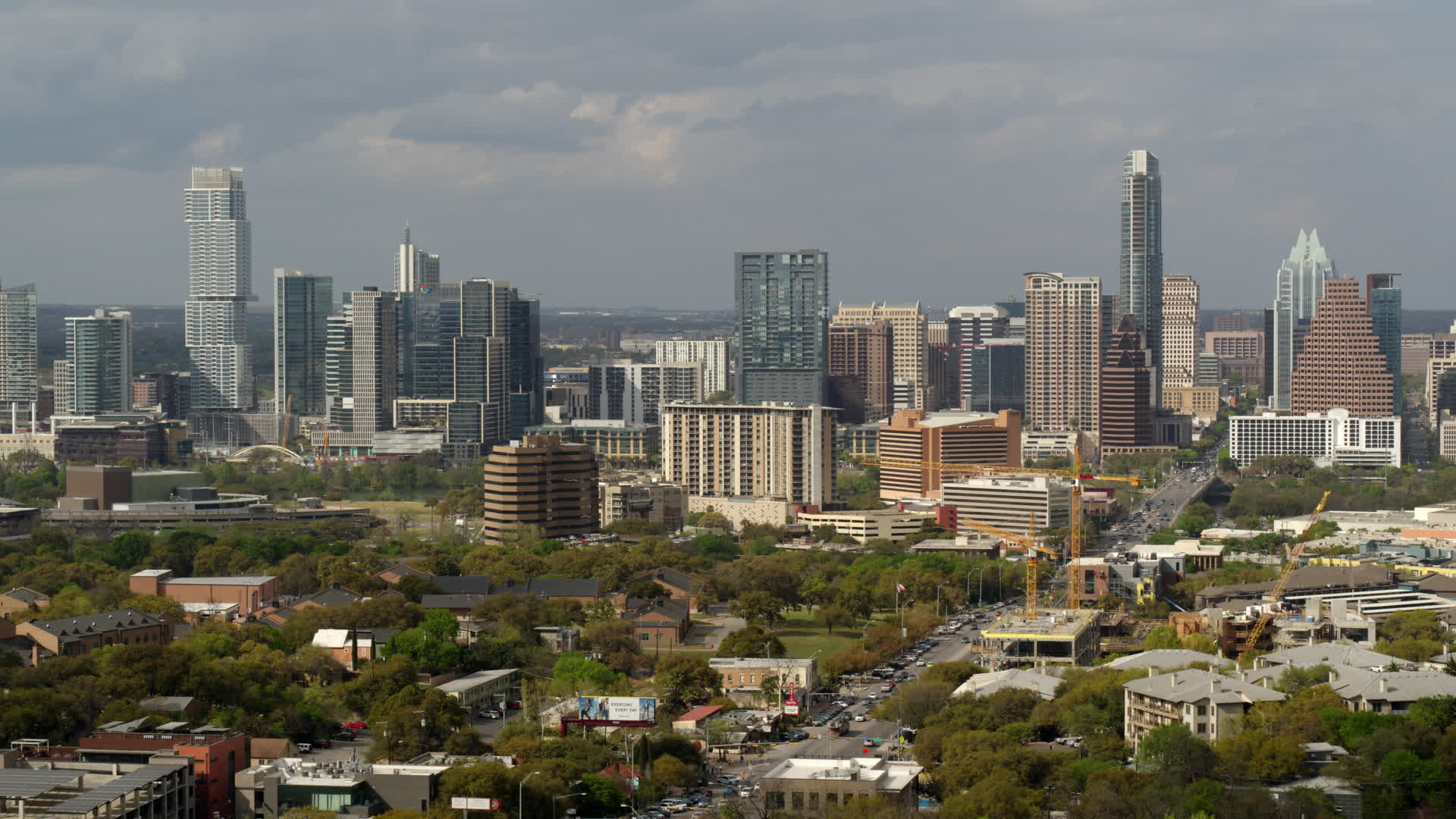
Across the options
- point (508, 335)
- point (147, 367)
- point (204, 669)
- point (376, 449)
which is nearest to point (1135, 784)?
point (204, 669)

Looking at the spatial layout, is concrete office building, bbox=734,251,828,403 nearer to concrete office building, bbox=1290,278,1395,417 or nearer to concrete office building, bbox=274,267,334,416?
concrete office building, bbox=1290,278,1395,417

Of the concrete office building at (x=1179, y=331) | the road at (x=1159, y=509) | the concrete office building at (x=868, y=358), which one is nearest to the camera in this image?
the road at (x=1159, y=509)

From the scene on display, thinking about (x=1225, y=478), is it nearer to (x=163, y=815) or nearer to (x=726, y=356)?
(x=726, y=356)

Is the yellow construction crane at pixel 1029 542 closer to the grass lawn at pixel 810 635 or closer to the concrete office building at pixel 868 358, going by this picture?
the grass lawn at pixel 810 635

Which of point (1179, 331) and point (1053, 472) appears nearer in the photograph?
point (1053, 472)

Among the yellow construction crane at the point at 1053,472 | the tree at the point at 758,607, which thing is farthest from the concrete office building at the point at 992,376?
the tree at the point at 758,607

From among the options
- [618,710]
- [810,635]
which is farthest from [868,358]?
[618,710]

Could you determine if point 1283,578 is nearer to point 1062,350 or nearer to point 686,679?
point 686,679
